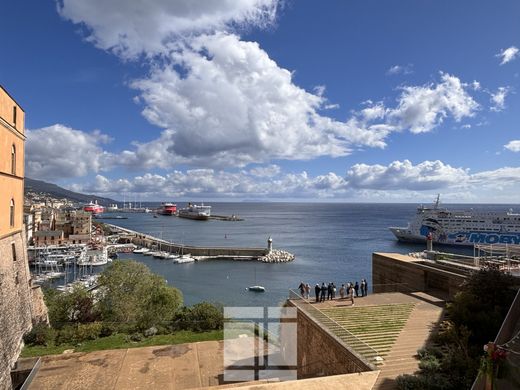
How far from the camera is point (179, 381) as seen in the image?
12.4m

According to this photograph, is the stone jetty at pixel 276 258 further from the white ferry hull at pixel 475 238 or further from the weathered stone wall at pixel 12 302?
the weathered stone wall at pixel 12 302

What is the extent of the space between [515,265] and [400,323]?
16.7 feet

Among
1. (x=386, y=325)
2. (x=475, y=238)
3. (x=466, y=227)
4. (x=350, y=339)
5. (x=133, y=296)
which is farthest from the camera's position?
(x=466, y=227)

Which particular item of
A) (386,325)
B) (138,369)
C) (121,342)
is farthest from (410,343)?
(121,342)

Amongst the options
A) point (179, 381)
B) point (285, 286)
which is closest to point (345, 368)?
point (179, 381)

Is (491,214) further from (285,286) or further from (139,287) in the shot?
(139,287)

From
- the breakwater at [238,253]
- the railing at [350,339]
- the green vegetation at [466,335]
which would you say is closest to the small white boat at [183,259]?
the breakwater at [238,253]

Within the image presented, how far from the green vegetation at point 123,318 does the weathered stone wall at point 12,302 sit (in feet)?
3.43

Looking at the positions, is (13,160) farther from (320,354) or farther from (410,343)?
(410,343)

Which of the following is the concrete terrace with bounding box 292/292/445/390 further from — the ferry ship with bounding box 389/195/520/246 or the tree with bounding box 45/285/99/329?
the ferry ship with bounding box 389/195/520/246

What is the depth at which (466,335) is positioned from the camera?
799 centimetres

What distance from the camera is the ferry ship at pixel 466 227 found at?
59.8 m

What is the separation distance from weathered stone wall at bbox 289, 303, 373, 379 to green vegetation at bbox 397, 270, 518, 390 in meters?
1.33

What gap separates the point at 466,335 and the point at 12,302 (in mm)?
15881
